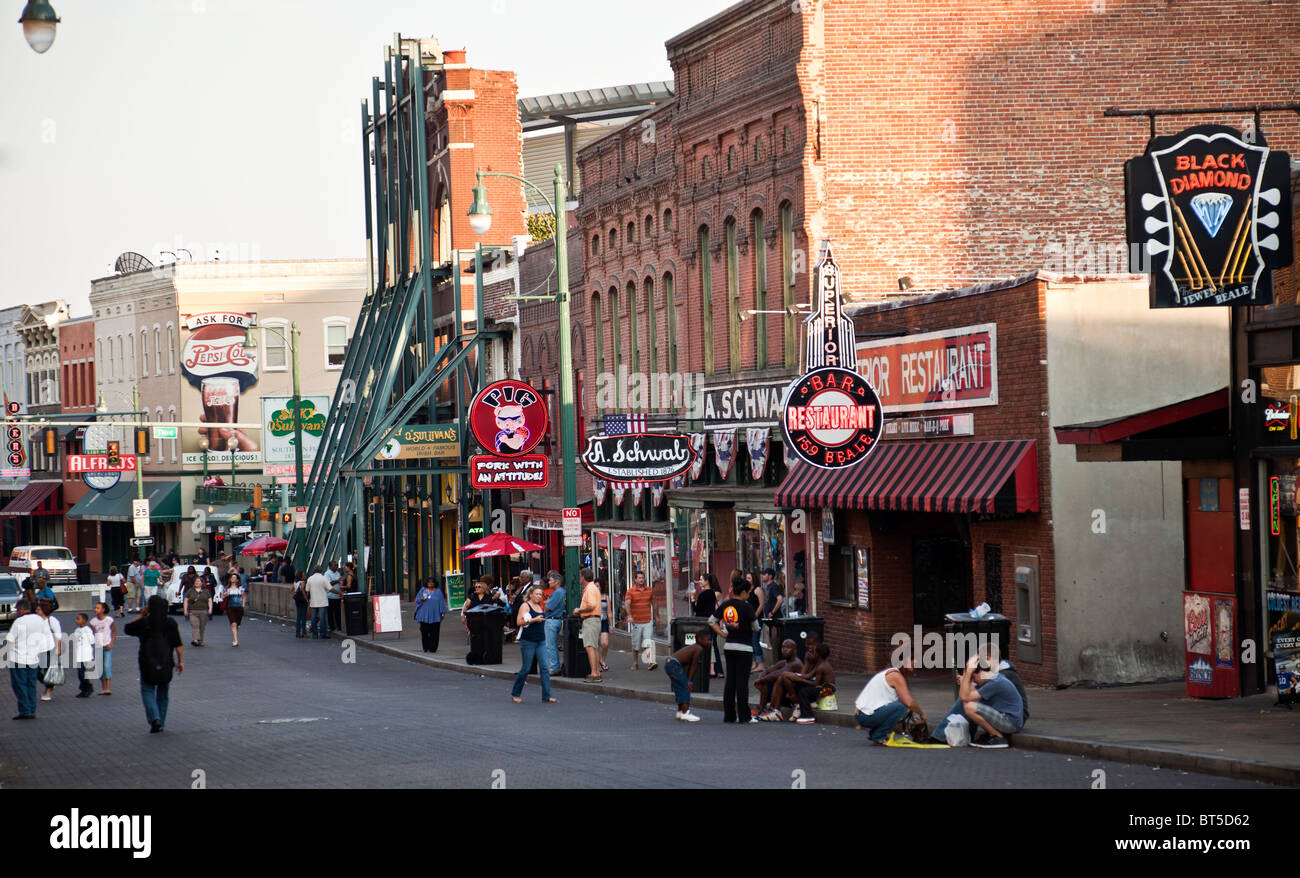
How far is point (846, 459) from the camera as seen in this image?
23828mm

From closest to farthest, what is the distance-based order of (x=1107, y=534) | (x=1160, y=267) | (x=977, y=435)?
(x=1160, y=267) < (x=1107, y=534) < (x=977, y=435)

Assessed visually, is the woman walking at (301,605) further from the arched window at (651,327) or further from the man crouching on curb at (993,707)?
the man crouching on curb at (993,707)

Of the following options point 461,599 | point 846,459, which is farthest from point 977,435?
point 461,599

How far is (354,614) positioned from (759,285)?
15.5 m

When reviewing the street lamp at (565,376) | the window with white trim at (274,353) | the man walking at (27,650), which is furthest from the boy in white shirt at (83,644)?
the window with white trim at (274,353)

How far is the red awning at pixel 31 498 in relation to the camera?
87.1 m

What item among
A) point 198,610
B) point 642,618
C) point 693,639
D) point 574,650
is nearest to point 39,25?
point 693,639

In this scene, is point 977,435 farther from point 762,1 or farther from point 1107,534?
point 762,1

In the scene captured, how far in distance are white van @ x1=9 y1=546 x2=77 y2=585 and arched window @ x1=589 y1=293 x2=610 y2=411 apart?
99.7 feet

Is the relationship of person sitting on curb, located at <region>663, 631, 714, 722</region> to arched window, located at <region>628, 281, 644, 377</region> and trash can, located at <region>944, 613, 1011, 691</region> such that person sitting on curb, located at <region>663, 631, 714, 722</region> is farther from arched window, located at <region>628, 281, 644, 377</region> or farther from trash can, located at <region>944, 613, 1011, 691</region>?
arched window, located at <region>628, 281, 644, 377</region>

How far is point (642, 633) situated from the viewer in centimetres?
2912

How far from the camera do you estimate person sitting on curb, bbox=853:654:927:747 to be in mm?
17891

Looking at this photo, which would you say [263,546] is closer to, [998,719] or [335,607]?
[335,607]

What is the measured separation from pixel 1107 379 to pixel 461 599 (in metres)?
26.5
